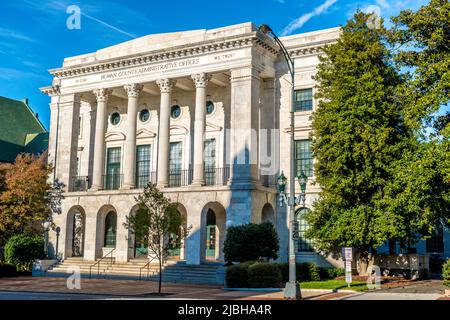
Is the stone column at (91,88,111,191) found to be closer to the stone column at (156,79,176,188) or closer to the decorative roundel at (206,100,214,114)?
the stone column at (156,79,176,188)

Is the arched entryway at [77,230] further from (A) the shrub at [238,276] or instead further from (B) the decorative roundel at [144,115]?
(A) the shrub at [238,276]

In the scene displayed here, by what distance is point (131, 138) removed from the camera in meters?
39.8

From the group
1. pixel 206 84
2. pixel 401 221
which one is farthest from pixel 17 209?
pixel 401 221

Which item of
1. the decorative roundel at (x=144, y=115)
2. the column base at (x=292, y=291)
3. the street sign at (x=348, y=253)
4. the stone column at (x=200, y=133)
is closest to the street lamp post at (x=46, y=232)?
the decorative roundel at (x=144, y=115)

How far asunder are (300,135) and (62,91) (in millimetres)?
19489

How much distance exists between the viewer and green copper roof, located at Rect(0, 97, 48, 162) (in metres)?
56.9

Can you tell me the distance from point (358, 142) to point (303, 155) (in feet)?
24.4

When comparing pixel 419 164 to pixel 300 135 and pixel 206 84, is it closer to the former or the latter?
pixel 300 135

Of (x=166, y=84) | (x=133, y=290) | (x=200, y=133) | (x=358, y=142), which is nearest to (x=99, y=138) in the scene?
(x=166, y=84)

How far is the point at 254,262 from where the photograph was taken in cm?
2839

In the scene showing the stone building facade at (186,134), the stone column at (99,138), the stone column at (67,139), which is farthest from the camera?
the stone column at (67,139)

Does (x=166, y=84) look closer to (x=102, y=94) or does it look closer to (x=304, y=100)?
A: (x=102, y=94)

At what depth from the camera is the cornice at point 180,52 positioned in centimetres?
3575

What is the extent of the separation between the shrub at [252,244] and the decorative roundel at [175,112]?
13.9 meters
